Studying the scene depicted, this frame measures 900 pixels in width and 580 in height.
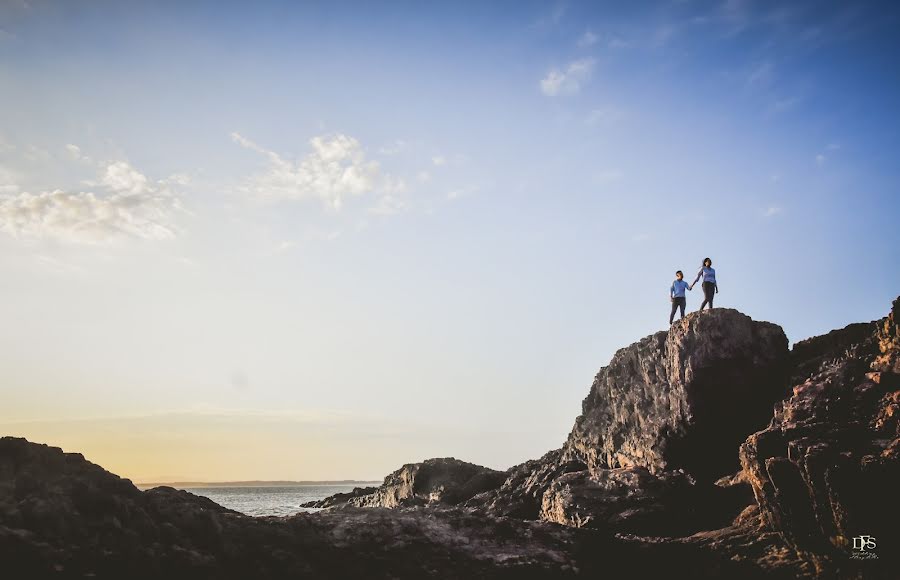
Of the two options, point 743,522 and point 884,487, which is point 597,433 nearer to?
point 743,522

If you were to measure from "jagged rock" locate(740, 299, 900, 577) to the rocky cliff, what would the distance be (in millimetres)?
44

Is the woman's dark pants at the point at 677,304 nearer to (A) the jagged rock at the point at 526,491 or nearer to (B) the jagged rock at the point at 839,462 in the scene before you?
(B) the jagged rock at the point at 839,462

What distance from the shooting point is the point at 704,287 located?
24.6 metres

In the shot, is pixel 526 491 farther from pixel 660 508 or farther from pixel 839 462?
pixel 839 462

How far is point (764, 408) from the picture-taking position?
21.1 m

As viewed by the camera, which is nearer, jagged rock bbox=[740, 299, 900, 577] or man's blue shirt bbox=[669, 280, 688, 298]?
jagged rock bbox=[740, 299, 900, 577]

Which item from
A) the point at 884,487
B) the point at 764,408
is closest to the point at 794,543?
the point at 884,487

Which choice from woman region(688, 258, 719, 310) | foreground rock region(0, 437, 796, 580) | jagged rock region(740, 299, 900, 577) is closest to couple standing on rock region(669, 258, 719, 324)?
woman region(688, 258, 719, 310)

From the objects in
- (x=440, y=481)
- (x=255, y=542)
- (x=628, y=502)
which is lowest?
(x=440, y=481)

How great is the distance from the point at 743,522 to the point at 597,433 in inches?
413

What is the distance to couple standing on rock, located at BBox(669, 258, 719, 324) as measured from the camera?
80.4 feet

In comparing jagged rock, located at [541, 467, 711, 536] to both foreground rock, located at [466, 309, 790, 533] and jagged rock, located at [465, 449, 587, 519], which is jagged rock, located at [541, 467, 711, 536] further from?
jagged rock, located at [465, 449, 587, 519]

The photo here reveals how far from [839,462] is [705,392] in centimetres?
759

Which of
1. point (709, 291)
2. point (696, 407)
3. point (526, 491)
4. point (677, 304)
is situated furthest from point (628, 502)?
point (709, 291)
